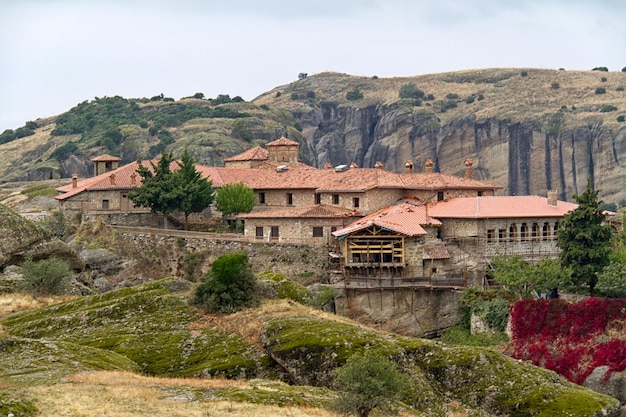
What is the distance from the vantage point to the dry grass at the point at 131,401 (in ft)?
92.3

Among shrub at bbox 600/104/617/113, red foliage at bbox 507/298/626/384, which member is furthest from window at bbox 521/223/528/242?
shrub at bbox 600/104/617/113

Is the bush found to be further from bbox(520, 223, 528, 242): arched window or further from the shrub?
the shrub

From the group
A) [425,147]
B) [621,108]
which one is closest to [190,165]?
[425,147]

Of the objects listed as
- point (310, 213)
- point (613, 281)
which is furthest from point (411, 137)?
point (613, 281)

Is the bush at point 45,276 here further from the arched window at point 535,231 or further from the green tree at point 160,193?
the arched window at point 535,231

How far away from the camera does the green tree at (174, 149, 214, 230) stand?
81812mm

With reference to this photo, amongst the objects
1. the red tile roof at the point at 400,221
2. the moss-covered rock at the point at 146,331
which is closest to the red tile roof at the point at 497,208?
the red tile roof at the point at 400,221

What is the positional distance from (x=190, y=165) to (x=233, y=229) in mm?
6497

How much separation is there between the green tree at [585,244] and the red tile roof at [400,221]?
9859mm

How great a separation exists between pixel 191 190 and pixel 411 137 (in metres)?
101

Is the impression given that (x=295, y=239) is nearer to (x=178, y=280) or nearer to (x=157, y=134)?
(x=178, y=280)

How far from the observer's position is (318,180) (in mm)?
83938

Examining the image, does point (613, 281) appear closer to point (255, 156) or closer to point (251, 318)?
point (251, 318)

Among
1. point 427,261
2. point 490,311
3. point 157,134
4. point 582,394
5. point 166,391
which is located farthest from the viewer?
point 157,134
